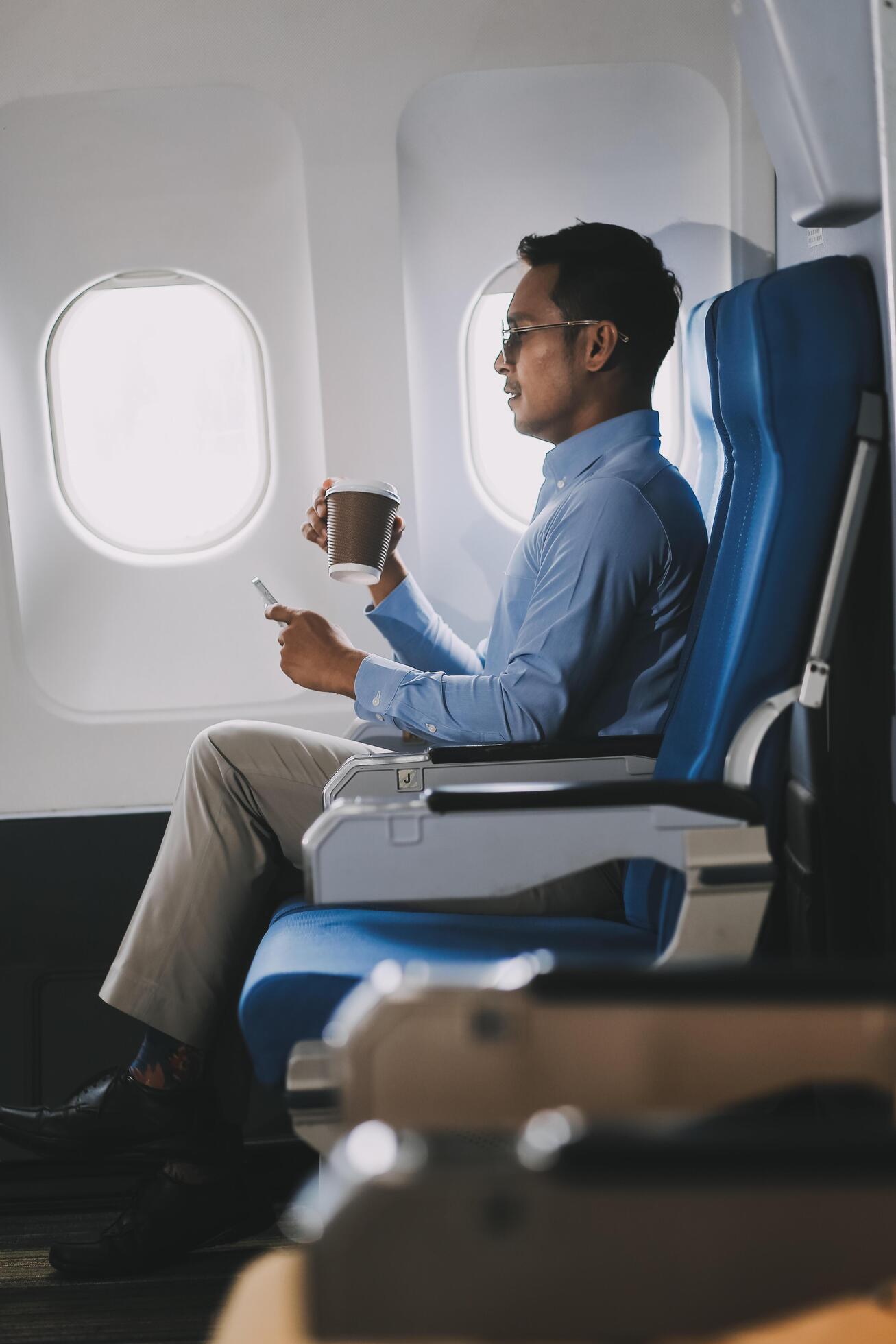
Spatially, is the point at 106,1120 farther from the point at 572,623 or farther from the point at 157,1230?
the point at 572,623

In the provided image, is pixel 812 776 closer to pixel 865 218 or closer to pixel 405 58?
pixel 865 218

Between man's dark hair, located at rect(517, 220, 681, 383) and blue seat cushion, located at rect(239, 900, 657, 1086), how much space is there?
1.05 meters

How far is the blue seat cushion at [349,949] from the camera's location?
4.61 ft

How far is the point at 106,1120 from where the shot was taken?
6.48ft

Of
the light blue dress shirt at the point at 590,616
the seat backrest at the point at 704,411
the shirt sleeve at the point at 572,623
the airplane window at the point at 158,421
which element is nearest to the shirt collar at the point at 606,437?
the light blue dress shirt at the point at 590,616

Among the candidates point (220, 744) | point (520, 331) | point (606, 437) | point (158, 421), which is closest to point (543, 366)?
point (520, 331)

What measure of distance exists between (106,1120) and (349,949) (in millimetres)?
732

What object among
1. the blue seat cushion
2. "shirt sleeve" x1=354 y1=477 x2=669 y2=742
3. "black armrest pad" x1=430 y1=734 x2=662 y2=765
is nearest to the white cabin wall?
"shirt sleeve" x1=354 y1=477 x2=669 y2=742

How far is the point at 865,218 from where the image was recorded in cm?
160

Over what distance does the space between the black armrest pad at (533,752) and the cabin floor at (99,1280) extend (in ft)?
3.13

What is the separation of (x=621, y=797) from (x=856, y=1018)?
61 cm

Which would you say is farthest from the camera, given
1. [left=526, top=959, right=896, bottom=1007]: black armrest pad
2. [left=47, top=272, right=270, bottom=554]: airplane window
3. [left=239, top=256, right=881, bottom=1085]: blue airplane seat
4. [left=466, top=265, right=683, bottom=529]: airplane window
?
[left=47, top=272, right=270, bottom=554]: airplane window

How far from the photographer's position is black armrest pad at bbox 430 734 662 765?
1812mm

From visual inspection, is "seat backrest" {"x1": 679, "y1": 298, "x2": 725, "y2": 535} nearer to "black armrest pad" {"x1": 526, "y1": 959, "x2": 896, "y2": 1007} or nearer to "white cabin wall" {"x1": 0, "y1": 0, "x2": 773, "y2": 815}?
"white cabin wall" {"x1": 0, "y1": 0, "x2": 773, "y2": 815}
